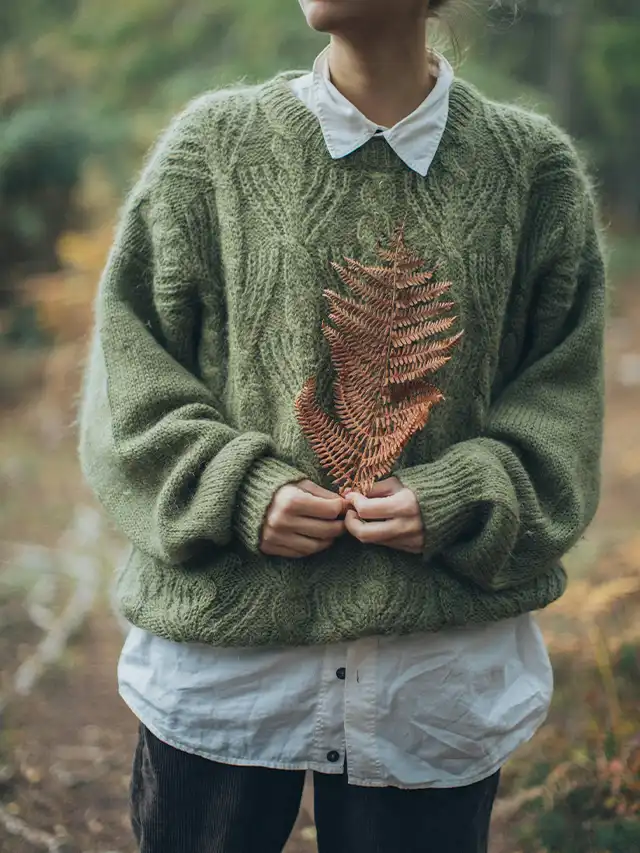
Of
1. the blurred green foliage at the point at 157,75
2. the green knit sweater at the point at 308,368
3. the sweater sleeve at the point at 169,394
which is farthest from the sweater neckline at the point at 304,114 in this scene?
the blurred green foliage at the point at 157,75

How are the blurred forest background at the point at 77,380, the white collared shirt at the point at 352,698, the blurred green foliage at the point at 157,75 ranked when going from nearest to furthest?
the white collared shirt at the point at 352,698
the blurred forest background at the point at 77,380
the blurred green foliage at the point at 157,75

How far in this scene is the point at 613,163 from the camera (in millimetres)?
3814

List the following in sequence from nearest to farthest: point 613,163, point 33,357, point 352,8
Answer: point 352,8, point 613,163, point 33,357

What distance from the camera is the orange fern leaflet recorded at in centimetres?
123

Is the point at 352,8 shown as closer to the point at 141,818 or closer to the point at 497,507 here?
the point at 497,507

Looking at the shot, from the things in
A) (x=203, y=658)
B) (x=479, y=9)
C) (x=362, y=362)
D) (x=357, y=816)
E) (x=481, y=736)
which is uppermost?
(x=479, y=9)

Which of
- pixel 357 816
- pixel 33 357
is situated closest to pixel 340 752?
pixel 357 816

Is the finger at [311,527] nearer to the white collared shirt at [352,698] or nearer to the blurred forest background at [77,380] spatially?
the white collared shirt at [352,698]

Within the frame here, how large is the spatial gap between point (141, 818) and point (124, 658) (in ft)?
0.79

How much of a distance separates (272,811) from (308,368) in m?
0.65

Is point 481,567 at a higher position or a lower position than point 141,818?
higher

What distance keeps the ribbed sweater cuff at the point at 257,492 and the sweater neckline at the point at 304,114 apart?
45cm

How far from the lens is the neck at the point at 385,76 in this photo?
1.33 meters

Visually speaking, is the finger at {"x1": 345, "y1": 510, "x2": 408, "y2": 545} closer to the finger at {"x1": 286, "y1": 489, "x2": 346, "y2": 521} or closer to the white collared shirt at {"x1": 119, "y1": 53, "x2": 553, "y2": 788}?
the finger at {"x1": 286, "y1": 489, "x2": 346, "y2": 521}
